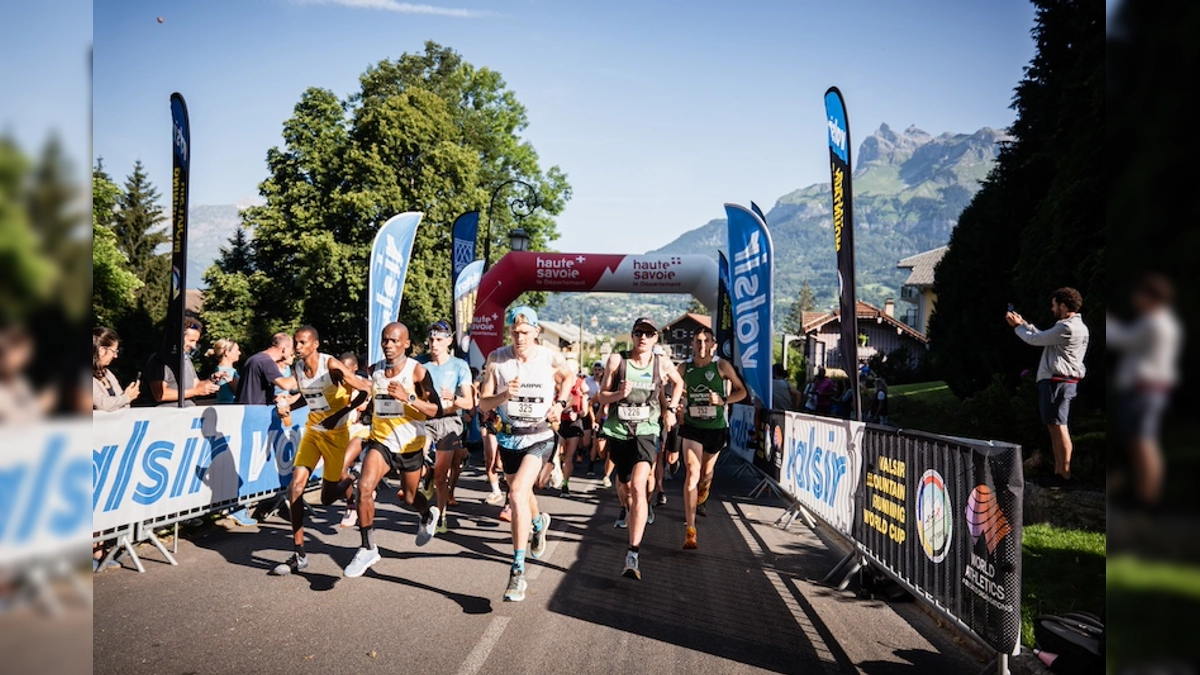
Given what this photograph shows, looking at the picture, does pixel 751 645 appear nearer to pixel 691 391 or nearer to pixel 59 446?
pixel 691 391

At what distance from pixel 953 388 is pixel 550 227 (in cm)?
2346

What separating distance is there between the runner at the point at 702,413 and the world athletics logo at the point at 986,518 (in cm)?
368

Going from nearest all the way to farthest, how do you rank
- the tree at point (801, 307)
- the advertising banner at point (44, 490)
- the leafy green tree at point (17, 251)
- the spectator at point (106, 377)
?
the leafy green tree at point (17, 251) < the advertising banner at point (44, 490) < the spectator at point (106, 377) < the tree at point (801, 307)

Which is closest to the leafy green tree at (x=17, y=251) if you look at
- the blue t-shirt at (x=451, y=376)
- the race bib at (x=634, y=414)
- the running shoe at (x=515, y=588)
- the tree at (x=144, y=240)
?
the running shoe at (x=515, y=588)

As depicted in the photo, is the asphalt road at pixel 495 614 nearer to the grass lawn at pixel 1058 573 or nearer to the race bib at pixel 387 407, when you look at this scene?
the grass lawn at pixel 1058 573

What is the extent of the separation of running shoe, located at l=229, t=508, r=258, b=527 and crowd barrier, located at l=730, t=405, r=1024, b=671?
627cm

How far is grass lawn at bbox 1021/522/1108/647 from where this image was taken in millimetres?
5939

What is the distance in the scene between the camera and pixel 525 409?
6758 mm

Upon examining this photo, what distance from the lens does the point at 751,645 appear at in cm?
526

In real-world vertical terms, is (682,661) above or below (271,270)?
below

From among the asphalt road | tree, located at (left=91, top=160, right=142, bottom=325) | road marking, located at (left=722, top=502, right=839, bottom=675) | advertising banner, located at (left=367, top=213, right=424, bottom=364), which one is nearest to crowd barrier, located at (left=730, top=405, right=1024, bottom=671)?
the asphalt road

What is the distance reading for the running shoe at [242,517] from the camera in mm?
9102

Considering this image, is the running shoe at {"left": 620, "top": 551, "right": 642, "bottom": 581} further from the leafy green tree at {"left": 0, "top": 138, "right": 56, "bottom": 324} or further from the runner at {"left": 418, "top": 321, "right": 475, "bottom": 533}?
the leafy green tree at {"left": 0, "top": 138, "right": 56, "bottom": 324}

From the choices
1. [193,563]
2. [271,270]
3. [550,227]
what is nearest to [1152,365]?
[193,563]
